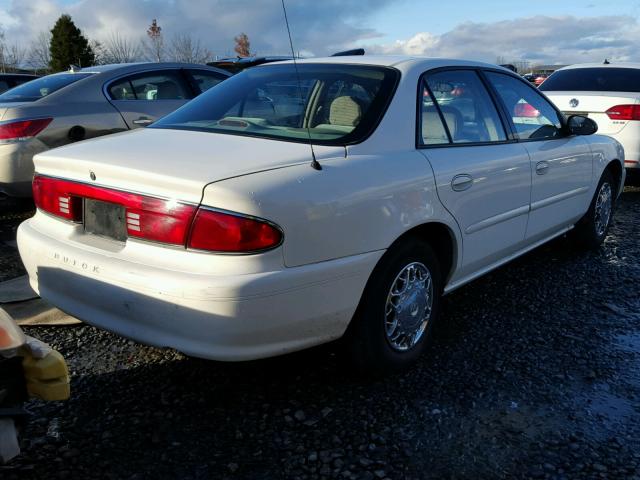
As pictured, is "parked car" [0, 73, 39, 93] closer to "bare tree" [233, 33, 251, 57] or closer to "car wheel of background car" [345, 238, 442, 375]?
"car wheel of background car" [345, 238, 442, 375]

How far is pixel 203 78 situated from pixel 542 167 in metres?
4.21

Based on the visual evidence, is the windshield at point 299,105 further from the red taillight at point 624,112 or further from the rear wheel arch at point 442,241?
the red taillight at point 624,112

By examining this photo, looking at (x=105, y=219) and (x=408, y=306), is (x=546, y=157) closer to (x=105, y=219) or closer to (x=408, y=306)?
(x=408, y=306)

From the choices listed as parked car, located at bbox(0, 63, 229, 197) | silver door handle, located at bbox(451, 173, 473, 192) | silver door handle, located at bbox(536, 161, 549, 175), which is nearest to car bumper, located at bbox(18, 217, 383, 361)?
silver door handle, located at bbox(451, 173, 473, 192)

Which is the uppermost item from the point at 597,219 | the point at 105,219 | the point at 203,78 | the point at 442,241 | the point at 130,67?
the point at 130,67

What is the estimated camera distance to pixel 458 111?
134 inches

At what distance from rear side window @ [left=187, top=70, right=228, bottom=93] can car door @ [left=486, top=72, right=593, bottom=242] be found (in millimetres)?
3630

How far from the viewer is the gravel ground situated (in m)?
2.34

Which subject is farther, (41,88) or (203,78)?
(203,78)

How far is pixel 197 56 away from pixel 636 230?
92.5ft

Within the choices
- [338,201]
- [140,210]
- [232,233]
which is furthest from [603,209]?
[140,210]

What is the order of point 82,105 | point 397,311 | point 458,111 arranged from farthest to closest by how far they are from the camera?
point 82,105 < point 458,111 < point 397,311

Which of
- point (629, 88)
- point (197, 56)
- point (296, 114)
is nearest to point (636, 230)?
point (629, 88)

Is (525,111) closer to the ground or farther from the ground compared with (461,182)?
farther from the ground
